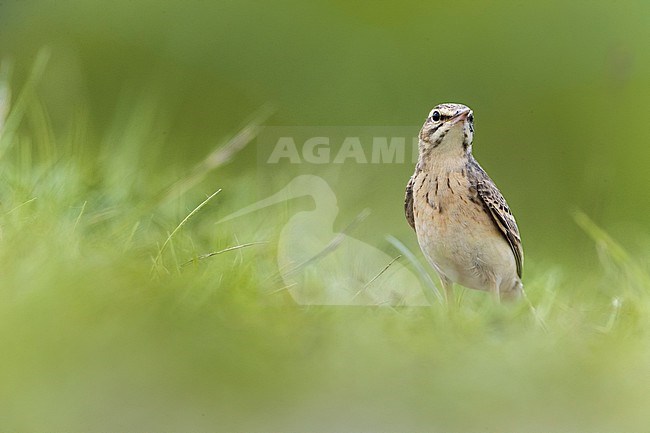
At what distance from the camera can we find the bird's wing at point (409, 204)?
12.0 ft

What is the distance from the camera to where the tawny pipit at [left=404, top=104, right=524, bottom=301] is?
11.1 ft

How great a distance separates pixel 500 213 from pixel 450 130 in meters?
0.35

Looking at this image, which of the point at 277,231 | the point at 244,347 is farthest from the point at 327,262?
the point at 244,347

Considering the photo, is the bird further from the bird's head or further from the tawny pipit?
the bird's head

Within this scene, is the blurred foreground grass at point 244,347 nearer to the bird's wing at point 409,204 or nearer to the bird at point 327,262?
the bird at point 327,262

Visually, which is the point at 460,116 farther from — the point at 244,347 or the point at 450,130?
the point at 244,347

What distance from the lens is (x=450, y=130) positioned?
140 inches

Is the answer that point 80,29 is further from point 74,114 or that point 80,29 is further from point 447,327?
point 447,327

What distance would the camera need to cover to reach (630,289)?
295 centimetres

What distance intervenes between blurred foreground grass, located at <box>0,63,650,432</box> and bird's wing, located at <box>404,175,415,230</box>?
3.35 ft

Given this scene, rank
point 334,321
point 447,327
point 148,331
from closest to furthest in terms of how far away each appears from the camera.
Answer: point 148,331 → point 334,321 → point 447,327

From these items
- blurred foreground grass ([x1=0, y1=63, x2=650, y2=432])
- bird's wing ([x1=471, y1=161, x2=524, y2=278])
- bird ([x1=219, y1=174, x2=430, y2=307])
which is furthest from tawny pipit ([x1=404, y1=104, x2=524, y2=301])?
blurred foreground grass ([x1=0, y1=63, x2=650, y2=432])

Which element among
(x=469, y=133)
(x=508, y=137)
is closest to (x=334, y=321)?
(x=469, y=133)

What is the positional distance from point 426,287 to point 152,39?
140 inches
